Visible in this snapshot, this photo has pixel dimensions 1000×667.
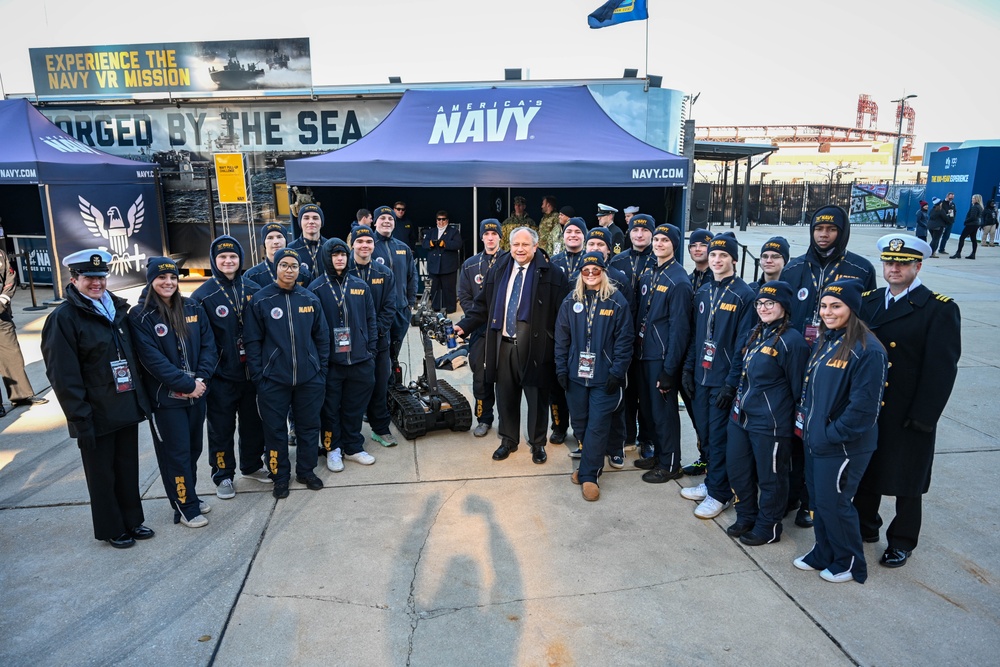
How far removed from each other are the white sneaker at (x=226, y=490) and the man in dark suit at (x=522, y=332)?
201 cm

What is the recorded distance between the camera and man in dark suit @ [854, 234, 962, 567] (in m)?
3.33

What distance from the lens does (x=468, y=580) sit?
351cm

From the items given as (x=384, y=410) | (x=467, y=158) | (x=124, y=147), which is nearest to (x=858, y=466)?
(x=384, y=410)

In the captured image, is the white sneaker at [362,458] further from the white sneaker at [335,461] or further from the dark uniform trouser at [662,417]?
the dark uniform trouser at [662,417]

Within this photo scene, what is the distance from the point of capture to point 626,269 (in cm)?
512

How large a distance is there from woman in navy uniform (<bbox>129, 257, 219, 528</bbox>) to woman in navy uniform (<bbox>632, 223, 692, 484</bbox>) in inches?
120

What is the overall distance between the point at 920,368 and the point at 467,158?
666 centimetres

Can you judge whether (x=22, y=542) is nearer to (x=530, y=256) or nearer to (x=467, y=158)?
(x=530, y=256)

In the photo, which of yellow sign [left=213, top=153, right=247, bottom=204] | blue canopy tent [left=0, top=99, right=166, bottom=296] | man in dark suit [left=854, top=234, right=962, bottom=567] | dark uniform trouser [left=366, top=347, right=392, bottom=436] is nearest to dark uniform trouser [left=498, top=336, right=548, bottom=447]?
dark uniform trouser [left=366, top=347, right=392, bottom=436]

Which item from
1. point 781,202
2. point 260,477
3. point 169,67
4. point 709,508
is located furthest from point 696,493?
point 781,202

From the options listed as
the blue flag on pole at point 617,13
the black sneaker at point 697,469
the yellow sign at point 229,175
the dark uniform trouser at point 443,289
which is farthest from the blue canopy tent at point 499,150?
the black sneaker at point 697,469

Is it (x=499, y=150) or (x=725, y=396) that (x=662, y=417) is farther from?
(x=499, y=150)

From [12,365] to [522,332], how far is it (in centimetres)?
502

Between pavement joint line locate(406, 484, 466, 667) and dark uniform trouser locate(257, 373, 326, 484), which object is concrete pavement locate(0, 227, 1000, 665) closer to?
pavement joint line locate(406, 484, 466, 667)
